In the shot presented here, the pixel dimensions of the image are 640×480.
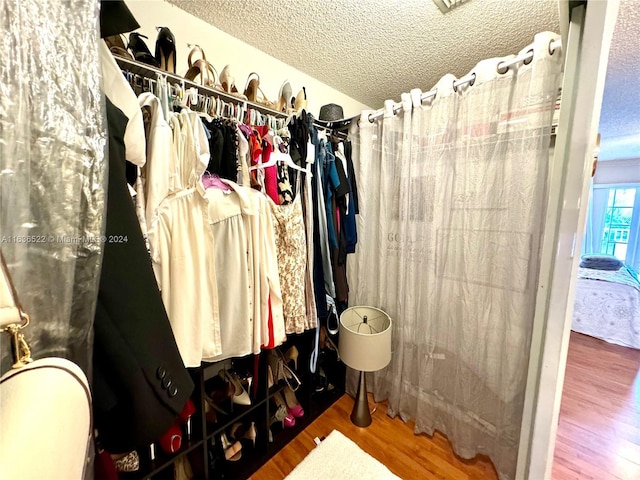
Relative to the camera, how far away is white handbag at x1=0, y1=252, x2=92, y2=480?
27 centimetres

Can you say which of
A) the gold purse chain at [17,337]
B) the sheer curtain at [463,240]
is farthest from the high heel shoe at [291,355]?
the gold purse chain at [17,337]

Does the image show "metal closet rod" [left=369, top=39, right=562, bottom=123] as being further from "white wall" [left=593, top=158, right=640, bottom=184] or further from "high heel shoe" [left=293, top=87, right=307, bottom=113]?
"white wall" [left=593, top=158, right=640, bottom=184]

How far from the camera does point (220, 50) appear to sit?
1269 millimetres

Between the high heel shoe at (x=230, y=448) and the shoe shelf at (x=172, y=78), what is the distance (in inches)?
61.7

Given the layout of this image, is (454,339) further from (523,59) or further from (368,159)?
(523,59)

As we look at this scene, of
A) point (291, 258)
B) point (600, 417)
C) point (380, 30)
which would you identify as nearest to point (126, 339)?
point (291, 258)

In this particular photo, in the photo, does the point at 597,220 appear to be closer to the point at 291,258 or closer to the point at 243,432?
the point at 291,258

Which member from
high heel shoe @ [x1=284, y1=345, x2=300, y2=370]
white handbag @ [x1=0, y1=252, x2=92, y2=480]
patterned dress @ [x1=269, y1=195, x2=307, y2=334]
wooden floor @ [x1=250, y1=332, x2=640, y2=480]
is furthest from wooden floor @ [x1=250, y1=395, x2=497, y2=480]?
white handbag @ [x1=0, y1=252, x2=92, y2=480]

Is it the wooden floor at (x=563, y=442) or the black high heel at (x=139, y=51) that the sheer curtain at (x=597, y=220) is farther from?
the black high heel at (x=139, y=51)

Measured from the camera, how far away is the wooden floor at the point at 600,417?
1247 mm

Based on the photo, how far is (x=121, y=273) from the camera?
0.51m

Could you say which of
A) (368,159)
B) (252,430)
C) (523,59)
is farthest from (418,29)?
(252,430)

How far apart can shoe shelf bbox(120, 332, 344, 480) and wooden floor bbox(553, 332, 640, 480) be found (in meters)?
1.35

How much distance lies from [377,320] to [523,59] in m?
1.50
